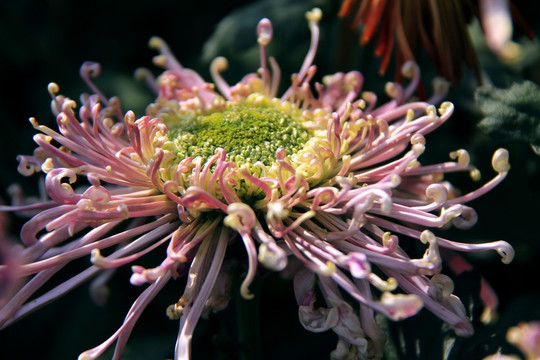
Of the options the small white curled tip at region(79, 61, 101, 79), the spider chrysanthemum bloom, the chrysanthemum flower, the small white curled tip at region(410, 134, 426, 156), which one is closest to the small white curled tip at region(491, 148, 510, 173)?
the spider chrysanthemum bloom

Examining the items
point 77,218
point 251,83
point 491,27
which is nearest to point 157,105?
point 251,83

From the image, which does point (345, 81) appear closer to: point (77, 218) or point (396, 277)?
→ point (396, 277)

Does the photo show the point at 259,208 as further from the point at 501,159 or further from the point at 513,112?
the point at 513,112

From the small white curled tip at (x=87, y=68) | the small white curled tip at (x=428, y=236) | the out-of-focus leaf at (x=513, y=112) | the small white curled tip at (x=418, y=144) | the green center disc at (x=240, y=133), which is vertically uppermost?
the small white curled tip at (x=87, y=68)

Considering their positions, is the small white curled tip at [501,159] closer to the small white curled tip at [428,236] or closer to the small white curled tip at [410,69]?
the small white curled tip at [428,236]

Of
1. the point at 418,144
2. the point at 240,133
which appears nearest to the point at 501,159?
the point at 418,144

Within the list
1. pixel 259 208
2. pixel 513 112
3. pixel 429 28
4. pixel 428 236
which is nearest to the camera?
pixel 428 236

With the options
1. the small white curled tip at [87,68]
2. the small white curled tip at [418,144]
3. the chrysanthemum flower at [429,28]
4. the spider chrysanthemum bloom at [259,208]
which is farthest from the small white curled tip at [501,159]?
the small white curled tip at [87,68]
